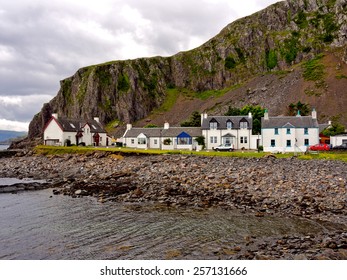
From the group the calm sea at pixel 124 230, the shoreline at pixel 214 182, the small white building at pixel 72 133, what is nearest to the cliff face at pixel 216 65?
the small white building at pixel 72 133

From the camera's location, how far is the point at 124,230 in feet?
60.2

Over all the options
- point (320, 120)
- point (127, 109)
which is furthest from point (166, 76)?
point (320, 120)

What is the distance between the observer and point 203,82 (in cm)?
17775

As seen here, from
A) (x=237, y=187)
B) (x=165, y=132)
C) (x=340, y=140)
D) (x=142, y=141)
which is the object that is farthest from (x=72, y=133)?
(x=340, y=140)

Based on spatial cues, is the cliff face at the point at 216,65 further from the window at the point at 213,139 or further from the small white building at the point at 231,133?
the window at the point at 213,139

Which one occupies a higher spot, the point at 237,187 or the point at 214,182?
the point at 214,182

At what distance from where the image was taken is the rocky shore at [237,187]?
14906mm

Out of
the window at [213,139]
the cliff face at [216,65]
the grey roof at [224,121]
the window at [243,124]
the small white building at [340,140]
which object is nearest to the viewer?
the small white building at [340,140]

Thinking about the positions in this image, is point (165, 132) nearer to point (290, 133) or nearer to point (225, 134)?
point (225, 134)

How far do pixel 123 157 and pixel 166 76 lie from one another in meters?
139

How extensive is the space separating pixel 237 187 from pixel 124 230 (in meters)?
12.3

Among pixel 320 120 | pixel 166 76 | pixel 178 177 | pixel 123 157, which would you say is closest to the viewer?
pixel 178 177

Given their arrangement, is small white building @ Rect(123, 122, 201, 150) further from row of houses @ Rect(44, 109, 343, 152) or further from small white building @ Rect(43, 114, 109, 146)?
small white building @ Rect(43, 114, 109, 146)

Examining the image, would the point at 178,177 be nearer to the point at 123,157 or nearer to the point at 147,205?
the point at 147,205
